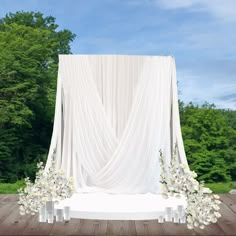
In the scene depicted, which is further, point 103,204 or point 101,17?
point 101,17

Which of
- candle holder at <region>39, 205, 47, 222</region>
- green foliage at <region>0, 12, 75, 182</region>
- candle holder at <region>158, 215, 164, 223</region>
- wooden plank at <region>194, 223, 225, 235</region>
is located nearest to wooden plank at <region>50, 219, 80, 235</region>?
candle holder at <region>39, 205, 47, 222</region>

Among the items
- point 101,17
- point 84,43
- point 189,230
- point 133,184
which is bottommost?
point 189,230

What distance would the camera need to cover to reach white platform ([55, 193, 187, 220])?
4281mm

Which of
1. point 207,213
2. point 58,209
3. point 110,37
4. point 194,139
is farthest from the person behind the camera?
point 194,139

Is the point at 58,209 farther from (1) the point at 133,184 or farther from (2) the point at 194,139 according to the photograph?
(2) the point at 194,139

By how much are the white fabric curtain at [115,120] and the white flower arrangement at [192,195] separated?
729 millimetres

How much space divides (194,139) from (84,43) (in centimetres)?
451

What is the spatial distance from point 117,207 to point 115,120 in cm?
106

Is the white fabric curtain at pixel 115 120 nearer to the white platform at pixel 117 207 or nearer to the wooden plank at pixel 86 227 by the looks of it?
the white platform at pixel 117 207

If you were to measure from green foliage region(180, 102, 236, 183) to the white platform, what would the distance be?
7.72m

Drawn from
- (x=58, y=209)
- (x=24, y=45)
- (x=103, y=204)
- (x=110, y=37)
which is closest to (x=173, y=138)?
(x=103, y=204)

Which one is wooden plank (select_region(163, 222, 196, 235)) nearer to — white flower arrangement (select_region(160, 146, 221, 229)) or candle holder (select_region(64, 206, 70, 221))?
white flower arrangement (select_region(160, 146, 221, 229))

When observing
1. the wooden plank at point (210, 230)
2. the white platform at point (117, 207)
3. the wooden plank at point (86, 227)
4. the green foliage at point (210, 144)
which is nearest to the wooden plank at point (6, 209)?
the white platform at point (117, 207)

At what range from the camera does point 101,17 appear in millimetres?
11188
